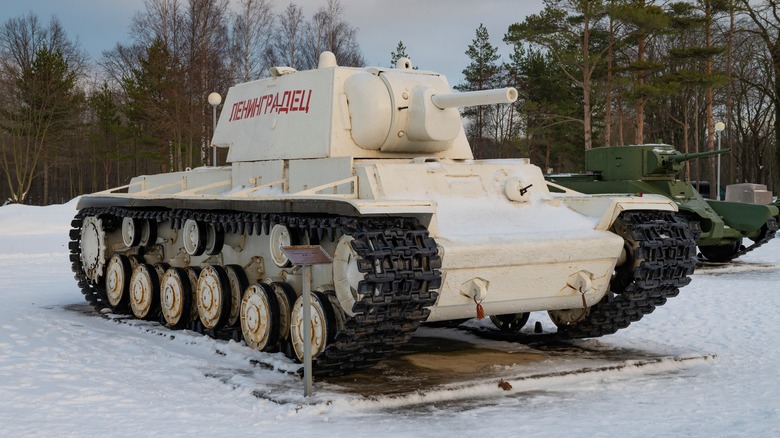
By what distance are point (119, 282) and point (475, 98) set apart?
5976 millimetres

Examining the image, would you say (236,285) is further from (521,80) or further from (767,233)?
(521,80)

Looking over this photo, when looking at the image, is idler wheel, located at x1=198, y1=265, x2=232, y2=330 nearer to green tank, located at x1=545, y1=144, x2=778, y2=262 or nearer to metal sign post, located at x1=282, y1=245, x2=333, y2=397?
metal sign post, located at x1=282, y1=245, x2=333, y2=397

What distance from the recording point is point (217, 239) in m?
10.6

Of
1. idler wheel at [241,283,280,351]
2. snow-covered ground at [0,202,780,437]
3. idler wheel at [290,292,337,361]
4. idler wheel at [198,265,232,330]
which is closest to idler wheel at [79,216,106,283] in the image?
snow-covered ground at [0,202,780,437]

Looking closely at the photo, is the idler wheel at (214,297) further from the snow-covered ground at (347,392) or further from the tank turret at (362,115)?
the tank turret at (362,115)

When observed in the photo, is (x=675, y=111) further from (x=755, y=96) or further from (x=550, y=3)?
(x=550, y=3)

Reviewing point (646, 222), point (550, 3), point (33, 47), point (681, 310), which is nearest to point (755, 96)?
point (550, 3)

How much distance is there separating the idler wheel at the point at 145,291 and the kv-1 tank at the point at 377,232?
0.03 metres

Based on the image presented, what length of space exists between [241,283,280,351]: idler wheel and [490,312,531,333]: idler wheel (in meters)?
3.03

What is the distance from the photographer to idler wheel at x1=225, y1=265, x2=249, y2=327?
1020cm

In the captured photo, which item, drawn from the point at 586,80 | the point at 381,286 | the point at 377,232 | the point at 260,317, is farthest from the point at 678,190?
the point at 586,80

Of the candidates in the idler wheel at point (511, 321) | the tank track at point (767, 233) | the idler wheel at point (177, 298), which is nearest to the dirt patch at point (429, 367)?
the idler wheel at point (511, 321)

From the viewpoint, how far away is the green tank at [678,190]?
1778cm

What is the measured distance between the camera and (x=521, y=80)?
43.9 m
